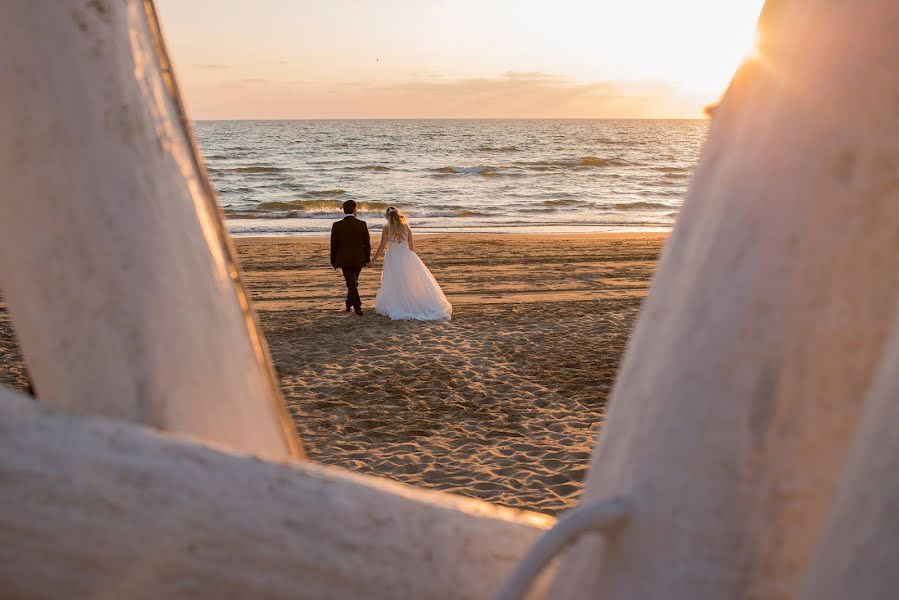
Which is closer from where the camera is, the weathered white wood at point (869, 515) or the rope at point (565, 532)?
the weathered white wood at point (869, 515)

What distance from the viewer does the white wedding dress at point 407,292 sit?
386 inches

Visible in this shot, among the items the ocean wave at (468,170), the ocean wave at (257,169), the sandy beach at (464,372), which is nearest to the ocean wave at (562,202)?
the ocean wave at (468,170)

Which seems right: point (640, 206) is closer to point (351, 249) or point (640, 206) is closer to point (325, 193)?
point (325, 193)

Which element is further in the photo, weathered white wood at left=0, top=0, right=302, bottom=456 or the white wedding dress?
the white wedding dress

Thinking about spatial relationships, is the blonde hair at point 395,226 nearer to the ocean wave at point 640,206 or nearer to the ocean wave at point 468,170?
the ocean wave at point 640,206

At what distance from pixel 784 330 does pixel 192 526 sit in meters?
0.54

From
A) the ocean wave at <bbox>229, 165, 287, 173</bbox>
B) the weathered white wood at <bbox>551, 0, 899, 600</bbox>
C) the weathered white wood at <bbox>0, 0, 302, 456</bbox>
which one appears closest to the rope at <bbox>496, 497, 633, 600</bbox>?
the weathered white wood at <bbox>551, 0, 899, 600</bbox>

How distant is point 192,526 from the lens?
667mm

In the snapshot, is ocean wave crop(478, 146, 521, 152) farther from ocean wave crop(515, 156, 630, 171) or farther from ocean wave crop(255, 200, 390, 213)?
ocean wave crop(255, 200, 390, 213)

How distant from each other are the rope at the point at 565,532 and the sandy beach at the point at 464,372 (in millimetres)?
4542

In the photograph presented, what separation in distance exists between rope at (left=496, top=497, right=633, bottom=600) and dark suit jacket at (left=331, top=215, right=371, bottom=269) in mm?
9455

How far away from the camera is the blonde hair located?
995 centimetres

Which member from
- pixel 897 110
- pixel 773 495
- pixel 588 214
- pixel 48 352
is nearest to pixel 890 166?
pixel 897 110

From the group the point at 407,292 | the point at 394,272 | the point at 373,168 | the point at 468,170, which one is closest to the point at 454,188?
the point at 468,170
